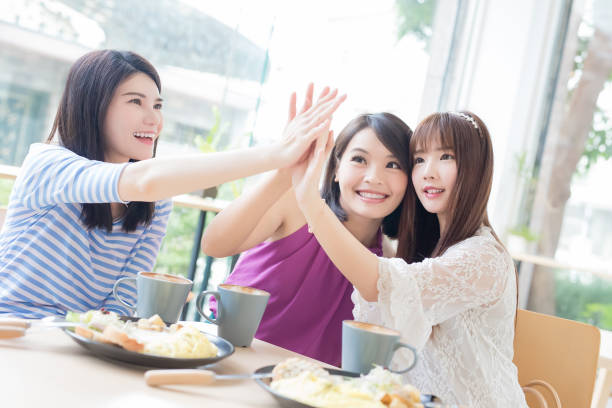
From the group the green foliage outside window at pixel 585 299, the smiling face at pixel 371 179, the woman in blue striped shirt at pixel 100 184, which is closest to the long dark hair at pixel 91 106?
the woman in blue striped shirt at pixel 100 184

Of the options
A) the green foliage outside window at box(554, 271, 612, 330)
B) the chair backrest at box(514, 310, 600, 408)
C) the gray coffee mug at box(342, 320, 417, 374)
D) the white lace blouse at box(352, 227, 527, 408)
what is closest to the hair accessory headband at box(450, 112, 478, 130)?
the white lace blouse at box(352, 227, 527, 408)

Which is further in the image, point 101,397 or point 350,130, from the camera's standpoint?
point 350,130

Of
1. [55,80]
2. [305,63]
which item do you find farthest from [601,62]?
[55,80]

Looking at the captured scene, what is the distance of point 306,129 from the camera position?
4.08ft

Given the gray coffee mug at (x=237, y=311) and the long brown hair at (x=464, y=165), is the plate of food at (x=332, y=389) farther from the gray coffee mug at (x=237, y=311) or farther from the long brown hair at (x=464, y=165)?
the long brown hair at (x=464, y=165)

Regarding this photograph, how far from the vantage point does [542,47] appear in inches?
178

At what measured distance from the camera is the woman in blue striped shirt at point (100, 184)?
1125 mm

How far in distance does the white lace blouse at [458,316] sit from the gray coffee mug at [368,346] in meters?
0.31

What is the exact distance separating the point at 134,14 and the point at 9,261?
2175 mm

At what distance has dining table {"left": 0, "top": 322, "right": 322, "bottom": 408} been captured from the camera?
2.21 feet

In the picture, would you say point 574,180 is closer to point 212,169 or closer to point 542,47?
point 542,47

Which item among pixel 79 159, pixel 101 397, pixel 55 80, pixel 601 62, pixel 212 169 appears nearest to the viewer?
pixel 101 397

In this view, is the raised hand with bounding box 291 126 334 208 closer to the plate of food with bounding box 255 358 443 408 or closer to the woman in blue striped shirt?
the woman in blue striped shirt

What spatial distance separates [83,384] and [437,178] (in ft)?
3.35
